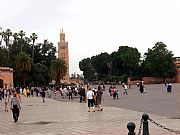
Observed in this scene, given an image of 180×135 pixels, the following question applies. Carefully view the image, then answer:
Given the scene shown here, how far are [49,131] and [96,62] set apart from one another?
394 ft

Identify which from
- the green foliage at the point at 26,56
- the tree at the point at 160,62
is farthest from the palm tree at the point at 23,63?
the tree at the point at 160,62

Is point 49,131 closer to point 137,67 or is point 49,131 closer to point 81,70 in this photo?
point 137,67

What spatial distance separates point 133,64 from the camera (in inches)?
3875

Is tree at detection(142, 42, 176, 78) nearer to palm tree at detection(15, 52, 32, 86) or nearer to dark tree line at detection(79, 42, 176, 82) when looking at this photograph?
dark tree line at detection(79, 42, 176, 82)

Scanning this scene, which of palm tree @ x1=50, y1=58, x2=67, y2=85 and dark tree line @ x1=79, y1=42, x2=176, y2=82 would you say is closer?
dark tree line @ x1=79, y1=42, x2=176, y2=82

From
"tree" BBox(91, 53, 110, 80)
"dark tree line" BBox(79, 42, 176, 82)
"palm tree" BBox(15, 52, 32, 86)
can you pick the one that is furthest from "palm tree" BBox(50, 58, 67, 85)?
"tree" BBox(91, 53, 110, 80)

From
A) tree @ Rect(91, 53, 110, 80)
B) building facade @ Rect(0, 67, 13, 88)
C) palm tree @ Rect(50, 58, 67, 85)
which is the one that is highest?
tree @ Rect(91, 53, 110, 80)

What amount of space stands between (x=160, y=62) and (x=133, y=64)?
39.4 feet

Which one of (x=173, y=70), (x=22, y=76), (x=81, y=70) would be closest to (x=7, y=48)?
(x=22, y=76)

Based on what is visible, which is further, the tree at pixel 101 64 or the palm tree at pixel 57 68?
the tree at pixel 101 64

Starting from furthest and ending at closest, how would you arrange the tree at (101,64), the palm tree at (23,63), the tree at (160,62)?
the tree at (101,64) < the tree at (160,62) < the palm tree at (23,63)

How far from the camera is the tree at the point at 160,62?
8756 cm

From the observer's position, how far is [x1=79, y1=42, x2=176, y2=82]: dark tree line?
3472 inches

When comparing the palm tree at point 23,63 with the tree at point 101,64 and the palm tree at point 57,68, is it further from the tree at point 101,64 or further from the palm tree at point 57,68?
the tree at point 101,64
